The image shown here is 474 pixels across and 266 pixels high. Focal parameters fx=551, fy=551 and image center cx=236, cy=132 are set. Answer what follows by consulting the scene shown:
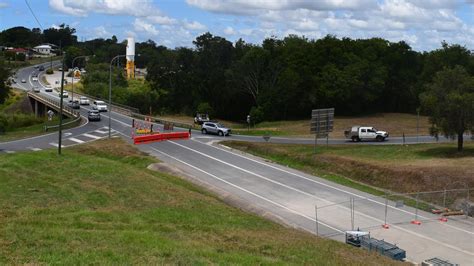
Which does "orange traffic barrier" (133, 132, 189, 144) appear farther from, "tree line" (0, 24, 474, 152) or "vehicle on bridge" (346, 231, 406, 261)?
"vehicle on bridge" (346, 231, 406, 261)

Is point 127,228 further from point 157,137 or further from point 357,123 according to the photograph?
point 357,123

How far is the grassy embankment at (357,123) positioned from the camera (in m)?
68.8

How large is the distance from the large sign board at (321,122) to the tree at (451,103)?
859 cm

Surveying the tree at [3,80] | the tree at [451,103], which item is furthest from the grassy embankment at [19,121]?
the tree at [451,103]

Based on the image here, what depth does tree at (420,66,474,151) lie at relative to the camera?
44125 mm

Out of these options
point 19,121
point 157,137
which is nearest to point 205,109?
point 19,121

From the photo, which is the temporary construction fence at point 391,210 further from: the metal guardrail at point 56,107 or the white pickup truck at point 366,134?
the metal guardrail at point 56,107

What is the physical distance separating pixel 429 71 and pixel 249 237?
76.3 meters

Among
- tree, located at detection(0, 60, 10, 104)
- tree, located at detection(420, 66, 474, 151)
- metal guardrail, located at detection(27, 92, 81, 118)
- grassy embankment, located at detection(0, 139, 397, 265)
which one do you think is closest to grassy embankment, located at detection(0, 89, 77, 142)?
metal guardrail, located at detection(27, 92, 81, 118)

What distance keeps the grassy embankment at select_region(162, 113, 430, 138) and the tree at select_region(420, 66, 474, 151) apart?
64.8 ft

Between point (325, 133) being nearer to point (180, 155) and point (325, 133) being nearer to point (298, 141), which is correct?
point (298, 141)

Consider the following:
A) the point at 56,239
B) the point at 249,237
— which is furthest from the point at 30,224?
the point at 249,237

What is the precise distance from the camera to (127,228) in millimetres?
17203

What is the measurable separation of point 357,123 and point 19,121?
177ft
